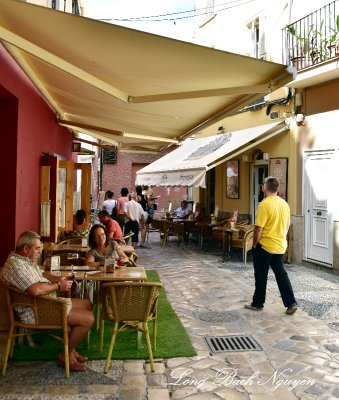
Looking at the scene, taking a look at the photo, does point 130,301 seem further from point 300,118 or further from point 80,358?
point 300,118

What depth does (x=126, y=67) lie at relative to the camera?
16.1 ft

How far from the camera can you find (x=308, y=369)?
459cm

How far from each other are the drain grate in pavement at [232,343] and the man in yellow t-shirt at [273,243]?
1186mm

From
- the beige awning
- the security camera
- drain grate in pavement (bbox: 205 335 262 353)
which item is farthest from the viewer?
the security camera

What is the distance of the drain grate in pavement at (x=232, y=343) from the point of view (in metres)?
5.13

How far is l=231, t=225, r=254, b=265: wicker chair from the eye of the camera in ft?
→ 34.5

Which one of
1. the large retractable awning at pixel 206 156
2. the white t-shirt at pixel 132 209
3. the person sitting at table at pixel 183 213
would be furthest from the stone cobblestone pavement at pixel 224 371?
the person sitting at table at pixel 183 213

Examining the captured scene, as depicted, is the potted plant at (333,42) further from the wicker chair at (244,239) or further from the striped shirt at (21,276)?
the striped shirt at (21,276)

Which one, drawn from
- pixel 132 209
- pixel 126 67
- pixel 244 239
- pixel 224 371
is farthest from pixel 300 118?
pixel 224 371

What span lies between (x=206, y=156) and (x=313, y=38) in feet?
13.0

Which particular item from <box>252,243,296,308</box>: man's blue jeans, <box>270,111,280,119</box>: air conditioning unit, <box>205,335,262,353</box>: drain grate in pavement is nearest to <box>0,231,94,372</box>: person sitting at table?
<box>205,335,262,353</box>: drain grate in pavement

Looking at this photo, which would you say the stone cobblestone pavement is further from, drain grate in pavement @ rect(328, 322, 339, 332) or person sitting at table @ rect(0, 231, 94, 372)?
person sitting at table @ rect(0, 231, 94, 372)

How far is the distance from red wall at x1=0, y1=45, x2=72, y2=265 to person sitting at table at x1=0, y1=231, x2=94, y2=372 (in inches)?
77.8

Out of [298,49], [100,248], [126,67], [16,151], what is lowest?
[100,248]
